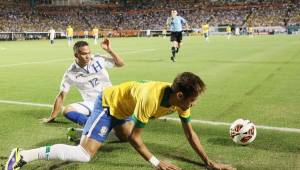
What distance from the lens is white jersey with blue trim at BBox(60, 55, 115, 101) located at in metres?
7.20

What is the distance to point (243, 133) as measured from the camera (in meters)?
6.28

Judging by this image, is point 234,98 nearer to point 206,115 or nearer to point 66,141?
point 206,115

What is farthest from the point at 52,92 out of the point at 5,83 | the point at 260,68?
the point at 260,68

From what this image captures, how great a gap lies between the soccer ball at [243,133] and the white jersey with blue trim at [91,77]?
2304mm

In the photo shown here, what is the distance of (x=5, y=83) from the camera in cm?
1342

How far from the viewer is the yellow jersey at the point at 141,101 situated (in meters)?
4.40

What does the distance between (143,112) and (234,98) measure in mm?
6301

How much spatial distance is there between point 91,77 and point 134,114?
9.80ft

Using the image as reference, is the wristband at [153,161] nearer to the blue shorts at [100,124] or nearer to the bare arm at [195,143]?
the bare arm at [195,143]

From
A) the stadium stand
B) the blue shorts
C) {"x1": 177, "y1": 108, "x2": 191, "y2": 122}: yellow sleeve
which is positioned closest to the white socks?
the blue shorts

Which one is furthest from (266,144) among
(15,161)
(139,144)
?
(15,161)

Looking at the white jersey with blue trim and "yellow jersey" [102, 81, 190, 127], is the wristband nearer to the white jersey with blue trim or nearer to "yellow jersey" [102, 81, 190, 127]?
"yellow jersey" [102, 81, 190, 127]

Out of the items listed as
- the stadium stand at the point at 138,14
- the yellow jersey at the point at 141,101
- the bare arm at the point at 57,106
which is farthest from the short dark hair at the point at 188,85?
the stadium stand at the point at 138,14

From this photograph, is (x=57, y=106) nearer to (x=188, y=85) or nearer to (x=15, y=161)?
(x=15, y=161)
